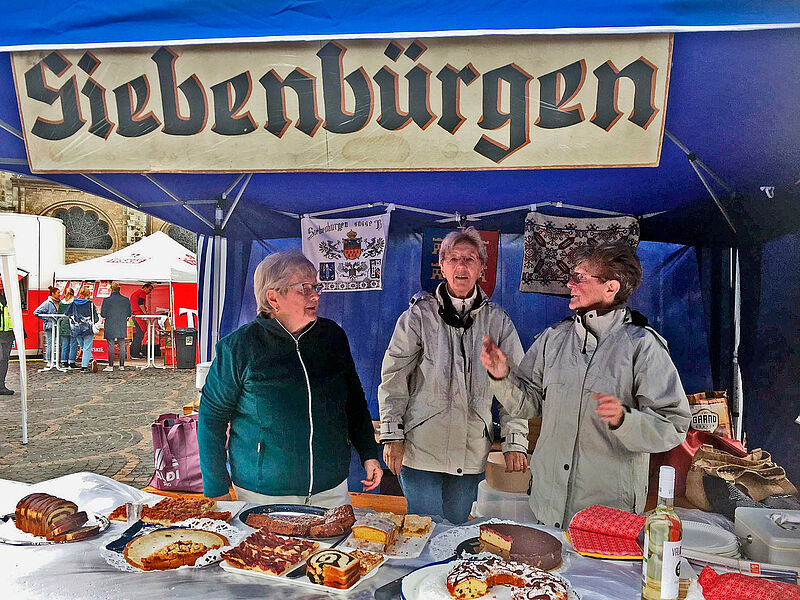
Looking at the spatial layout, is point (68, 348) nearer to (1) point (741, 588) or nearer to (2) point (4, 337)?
(2) point (4, 337)

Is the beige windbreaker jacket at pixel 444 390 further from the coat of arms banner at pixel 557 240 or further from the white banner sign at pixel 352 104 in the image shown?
the white banner sign at pixel 352 104

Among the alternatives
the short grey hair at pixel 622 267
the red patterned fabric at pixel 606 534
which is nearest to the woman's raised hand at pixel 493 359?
the short grey hair at pixel 622 267

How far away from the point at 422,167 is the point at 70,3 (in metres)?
1.31

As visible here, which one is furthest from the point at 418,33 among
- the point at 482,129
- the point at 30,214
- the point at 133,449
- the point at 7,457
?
the point at 7,457

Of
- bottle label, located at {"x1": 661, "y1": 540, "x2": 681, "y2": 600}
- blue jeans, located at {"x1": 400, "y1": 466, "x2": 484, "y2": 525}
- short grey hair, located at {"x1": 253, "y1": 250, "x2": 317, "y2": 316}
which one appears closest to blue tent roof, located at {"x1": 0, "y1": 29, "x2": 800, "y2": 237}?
short grey hair, located at {"x1": 253, "y1": 250, "x2": 317, "y2": 316}

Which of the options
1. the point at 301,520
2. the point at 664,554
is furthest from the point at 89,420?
the point at 664,554

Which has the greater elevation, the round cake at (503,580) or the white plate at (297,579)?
the round cake at (503,580)

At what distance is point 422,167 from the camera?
83.0 inches

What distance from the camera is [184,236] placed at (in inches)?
114

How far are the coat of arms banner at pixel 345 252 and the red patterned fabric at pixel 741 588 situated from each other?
1.62 m

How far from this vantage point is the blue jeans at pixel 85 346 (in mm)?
3182

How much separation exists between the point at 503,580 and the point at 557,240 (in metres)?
1.41

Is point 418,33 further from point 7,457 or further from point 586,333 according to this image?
point 7,457

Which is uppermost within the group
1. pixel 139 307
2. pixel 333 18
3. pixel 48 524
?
pixel 333 18
